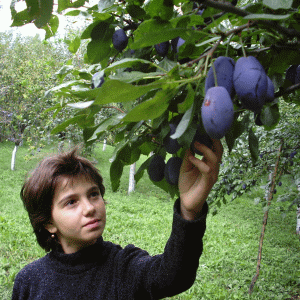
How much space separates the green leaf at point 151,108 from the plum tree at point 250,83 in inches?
4.4

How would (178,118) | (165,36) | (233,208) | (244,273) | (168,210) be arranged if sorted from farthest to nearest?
(233,208) < (168,210) < (244,273) < (178,118) < (165,36)

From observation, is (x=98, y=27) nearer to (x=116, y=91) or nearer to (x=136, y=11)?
(x=136, y=11)

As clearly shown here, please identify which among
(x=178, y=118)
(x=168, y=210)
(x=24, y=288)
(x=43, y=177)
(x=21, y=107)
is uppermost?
(x=178, y=118)

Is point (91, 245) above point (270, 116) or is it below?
below

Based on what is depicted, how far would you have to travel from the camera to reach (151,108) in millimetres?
441

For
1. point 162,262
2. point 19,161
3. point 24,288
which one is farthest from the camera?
point 19,161

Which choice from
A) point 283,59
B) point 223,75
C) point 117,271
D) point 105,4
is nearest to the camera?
point 223,75

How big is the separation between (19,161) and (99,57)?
1277 cm

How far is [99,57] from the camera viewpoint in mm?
789

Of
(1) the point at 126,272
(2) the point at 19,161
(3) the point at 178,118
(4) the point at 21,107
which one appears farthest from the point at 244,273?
(2) the point at 19,161

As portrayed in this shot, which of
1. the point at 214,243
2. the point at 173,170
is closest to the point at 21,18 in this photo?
the point at 173,170

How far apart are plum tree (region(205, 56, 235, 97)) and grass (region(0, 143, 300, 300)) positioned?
194 centimetres

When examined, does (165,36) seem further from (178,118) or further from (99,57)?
(99,57)

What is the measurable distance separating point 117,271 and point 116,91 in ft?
2.85
